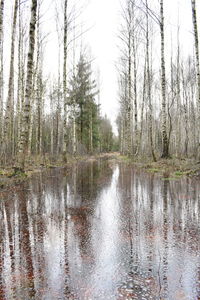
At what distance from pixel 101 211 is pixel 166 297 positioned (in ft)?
11.3

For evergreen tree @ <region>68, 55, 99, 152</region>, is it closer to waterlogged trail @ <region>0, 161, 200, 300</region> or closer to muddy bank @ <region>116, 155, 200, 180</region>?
muddy bank @ <region>116, 155, 200, 180</region>

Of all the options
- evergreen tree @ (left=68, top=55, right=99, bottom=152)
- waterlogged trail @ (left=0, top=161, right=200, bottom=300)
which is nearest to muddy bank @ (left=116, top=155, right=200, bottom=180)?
waterlogged trail @ (left=0, top=161, right=200, bottom=300)

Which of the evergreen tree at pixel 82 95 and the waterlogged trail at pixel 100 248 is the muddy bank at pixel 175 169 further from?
the evergreen tree at pixel 82 95

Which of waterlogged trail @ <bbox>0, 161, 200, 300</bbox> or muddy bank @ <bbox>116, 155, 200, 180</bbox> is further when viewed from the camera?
muddy bank @ <bbox>116, 155, 200, 180</bbox>

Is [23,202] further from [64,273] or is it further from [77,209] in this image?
[64,273]

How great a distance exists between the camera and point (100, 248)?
3.68 m

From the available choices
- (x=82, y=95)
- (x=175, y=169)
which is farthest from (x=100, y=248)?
(x=82, y=95)

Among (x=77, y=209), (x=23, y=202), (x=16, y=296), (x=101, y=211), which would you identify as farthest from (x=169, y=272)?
(x=23, y=202)

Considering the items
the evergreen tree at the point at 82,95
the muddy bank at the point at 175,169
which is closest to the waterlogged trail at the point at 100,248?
the muddy bank at the point at 175,169

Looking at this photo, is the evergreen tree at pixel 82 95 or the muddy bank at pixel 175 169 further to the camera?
the evergreen tree at pixel 82 95

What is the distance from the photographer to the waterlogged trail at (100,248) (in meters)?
2.63

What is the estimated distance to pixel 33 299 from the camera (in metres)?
2.46

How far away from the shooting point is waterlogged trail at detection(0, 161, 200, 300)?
104 inches

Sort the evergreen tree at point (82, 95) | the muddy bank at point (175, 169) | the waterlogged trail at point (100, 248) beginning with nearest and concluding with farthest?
the waterlogged trail at point (100, 248), the muddy bank at point (175, 169), the evergreen tree at point (82, 95)
